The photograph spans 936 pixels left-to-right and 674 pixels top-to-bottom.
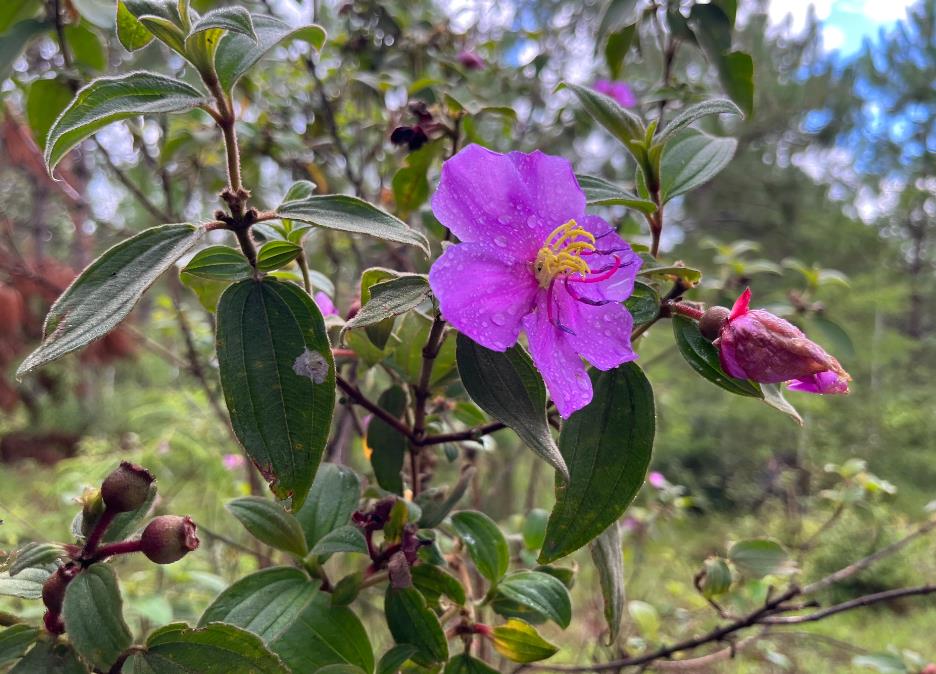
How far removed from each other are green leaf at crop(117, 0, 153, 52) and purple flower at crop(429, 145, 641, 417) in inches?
10.1

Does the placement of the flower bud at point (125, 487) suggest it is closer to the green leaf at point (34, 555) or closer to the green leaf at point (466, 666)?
the green leaf at point (34, 555)

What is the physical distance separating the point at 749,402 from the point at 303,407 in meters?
5.01

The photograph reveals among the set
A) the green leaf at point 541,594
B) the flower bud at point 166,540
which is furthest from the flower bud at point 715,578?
the flower bud at point 166,540

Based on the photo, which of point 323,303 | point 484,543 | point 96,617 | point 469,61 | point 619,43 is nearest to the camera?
point 96,617

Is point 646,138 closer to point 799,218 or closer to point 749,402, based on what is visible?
point 749,402

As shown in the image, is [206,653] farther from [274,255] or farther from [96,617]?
[274,255]

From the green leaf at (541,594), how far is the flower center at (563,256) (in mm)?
282

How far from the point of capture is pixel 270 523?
0.52m

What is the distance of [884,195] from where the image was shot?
701 centimetres

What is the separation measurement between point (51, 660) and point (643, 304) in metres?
0.46

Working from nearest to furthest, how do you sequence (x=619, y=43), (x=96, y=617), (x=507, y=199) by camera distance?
(x=96, y=617), (x=507, y=199), (x=619, y=43)

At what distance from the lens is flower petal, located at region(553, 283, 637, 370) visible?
48 cm

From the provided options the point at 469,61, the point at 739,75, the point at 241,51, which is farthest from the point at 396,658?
the point at 469,61

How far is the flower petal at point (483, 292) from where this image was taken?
41 cm
